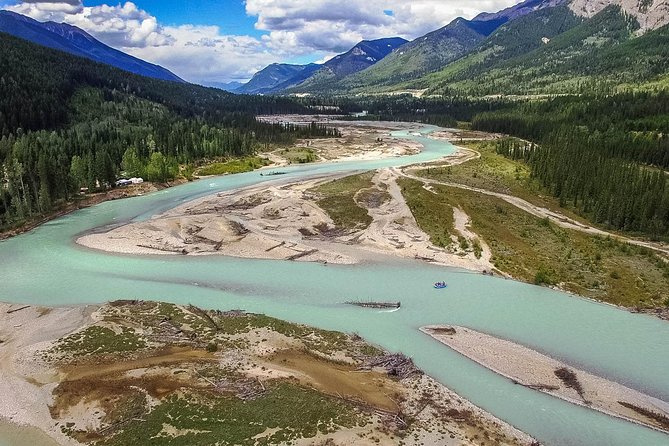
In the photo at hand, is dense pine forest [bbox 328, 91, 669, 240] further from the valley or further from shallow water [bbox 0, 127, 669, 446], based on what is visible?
shallow water [bbox 0, 127, 669, 446]

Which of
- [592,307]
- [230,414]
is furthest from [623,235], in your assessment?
[230,414]

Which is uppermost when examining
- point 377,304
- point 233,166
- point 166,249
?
point 233,166

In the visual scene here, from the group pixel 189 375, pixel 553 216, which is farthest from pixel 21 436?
pixel 553 216

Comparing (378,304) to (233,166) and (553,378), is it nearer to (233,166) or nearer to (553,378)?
(553,378)

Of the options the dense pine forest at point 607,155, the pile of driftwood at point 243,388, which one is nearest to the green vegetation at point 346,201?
the dense pine forest at point 607,155

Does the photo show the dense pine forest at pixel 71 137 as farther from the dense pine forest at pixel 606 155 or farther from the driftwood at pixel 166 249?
the dense pine forest at pixel 606 155

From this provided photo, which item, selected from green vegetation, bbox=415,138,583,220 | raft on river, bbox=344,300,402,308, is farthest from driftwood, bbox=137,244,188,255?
green vegetation, bbox=415,138,583,220

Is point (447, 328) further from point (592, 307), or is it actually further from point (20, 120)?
point (20, 120)
